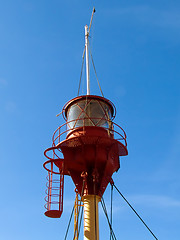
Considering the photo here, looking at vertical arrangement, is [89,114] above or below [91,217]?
above

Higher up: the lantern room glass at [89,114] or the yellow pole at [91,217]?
the lantern room glass at [89,114]

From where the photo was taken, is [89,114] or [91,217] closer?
[91,217]

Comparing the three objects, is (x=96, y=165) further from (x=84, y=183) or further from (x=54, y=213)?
(x=54, y=213)

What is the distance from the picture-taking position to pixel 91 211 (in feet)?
50.4

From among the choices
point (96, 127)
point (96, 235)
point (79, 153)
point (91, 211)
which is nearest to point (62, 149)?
point (79, 153)

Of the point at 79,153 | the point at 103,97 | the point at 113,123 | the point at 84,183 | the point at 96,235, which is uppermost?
the point at 103,97

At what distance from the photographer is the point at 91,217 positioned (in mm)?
15188

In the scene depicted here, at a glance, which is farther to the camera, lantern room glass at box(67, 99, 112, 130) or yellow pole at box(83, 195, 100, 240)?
lantern room glass at box(67, 99, 112, 130)

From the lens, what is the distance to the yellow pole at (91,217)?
1491 centimetres

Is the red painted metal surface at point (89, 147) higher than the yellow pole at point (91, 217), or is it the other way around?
the red painted metal surface at point (89, 147)

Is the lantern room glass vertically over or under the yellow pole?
over

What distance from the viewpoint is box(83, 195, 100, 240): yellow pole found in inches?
587

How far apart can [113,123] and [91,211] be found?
3.99 metres

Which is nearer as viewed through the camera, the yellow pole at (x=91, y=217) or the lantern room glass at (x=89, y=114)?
the yellow pole at (x=91, y=217)
